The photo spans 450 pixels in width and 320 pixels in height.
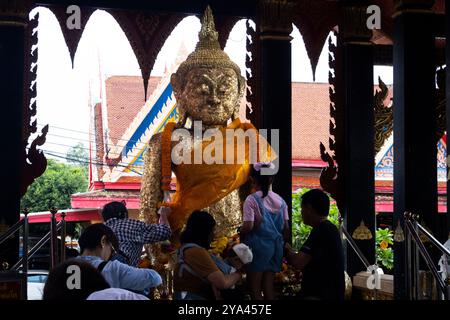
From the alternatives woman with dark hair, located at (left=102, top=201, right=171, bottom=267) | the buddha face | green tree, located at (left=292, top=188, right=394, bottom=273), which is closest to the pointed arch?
the buddha face

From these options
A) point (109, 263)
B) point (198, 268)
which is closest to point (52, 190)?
point (198, 268)

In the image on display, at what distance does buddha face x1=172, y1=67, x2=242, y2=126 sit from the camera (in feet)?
24.6

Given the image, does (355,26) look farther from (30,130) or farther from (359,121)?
(30,130)

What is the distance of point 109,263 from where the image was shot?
150 inches

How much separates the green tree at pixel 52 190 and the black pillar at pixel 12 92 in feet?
67.8

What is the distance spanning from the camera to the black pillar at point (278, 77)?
8.28 meters

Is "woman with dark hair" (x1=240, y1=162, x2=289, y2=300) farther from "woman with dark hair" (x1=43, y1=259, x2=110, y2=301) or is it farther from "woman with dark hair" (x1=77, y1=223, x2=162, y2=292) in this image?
"woman with dark hair" (x1=43, y1=259, x2=110, y2=301)

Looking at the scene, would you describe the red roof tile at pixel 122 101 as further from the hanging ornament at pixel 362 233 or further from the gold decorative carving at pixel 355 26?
the hanging ornament at pixel 362 233

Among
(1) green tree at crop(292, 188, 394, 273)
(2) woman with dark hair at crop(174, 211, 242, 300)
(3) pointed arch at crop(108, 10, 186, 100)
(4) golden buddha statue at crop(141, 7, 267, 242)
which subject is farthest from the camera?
(1) green tree at crop(292, 188, 394, 273)

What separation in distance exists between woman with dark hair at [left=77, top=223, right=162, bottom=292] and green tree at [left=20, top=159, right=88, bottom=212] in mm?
24427

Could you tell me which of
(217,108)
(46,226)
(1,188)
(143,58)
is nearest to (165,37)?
(143,58)

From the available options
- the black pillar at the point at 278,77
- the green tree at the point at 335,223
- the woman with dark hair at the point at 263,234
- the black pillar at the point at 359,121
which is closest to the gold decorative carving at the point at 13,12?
the black pillar at the point at 278,77
